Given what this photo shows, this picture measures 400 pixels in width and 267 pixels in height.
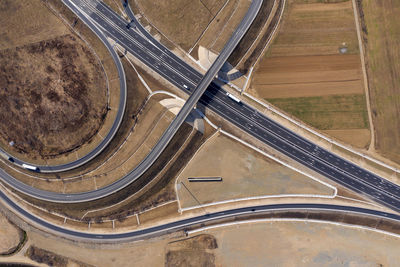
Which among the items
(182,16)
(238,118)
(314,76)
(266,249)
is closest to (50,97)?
(182,16)

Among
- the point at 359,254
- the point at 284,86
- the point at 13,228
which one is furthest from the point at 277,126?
the point at 13,228

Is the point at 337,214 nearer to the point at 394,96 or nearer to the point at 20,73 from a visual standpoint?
the point at 394,96

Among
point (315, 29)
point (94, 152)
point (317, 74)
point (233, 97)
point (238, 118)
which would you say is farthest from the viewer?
point (238, 118)

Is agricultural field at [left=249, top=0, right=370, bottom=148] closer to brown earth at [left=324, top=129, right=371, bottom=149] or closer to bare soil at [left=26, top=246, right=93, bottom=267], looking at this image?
brown earth at [left=324, top=129, right=371, bottom=149]

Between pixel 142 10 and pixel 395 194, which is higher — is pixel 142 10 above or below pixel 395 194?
above

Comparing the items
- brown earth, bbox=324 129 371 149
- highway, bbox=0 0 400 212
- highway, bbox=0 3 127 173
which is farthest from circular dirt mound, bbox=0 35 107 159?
brown earth, bbox=324 129 371 149

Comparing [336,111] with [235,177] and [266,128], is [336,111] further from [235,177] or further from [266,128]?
[235,177]
